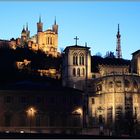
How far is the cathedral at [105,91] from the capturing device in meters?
100

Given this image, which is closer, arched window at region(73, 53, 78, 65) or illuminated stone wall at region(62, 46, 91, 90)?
illuminated stone wall at region(62, 46, 91, 90)

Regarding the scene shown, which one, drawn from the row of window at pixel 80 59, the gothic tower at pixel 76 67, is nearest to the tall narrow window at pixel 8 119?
the gothic tower at pixel 76 67

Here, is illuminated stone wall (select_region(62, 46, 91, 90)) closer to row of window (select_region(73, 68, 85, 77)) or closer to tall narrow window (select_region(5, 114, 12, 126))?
row of window (select_region(73, 68, 85, 77))

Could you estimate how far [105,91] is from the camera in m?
105

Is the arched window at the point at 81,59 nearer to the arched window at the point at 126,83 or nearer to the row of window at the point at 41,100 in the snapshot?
the arched window at the point at 126,83

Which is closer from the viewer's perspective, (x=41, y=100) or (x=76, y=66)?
(x=41, y=100)

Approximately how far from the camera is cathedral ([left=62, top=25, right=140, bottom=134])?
100m

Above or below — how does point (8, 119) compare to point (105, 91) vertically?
below

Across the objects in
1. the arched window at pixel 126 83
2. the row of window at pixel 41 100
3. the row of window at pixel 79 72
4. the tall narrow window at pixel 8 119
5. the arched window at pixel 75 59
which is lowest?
the tall narrow window at pixel 8 119

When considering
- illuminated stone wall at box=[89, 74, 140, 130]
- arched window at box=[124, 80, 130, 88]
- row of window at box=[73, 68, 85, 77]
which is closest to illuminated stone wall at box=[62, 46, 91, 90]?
row of window at box=[73, 68, 85, 77]

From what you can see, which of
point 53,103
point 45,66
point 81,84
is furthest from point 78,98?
point 45,66

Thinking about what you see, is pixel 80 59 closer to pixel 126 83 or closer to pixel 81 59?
pixel 81 59

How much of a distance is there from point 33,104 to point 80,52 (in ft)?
107

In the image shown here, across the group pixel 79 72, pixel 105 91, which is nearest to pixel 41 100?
pixel 105 91
